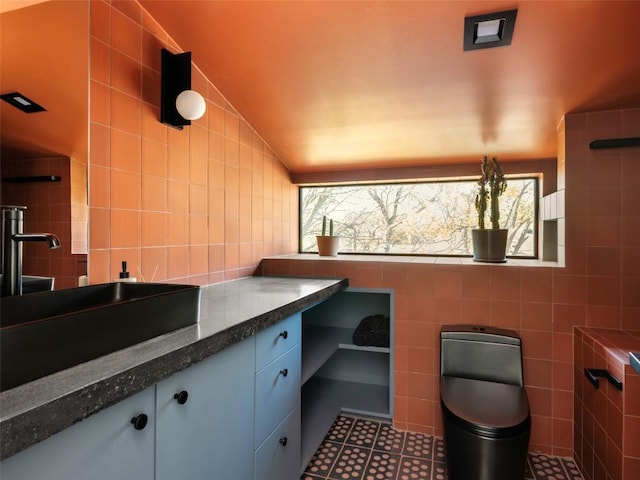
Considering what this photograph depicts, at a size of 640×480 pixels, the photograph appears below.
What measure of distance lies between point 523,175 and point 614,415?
4.89 ft

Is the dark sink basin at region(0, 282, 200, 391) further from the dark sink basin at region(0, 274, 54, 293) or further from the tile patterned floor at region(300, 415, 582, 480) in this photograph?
the tile patterned floor at region(300, 415, 582, 480)

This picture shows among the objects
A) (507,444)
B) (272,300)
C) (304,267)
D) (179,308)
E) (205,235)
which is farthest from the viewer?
(304,267)

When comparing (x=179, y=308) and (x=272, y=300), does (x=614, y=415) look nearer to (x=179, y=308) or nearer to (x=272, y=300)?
(x=272, y=300)

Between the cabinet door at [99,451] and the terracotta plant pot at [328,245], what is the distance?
5.71 feet

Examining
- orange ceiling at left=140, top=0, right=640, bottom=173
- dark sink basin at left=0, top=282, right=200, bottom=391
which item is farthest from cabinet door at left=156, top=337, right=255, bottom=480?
orange ceiling at left=140, top=0, right=640, bottom=173

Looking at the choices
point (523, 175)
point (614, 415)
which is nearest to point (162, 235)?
point (614, 415)

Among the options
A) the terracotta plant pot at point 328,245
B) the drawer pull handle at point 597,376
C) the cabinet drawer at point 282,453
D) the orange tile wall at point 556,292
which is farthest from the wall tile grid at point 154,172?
the drawer pull handle at point 597,376

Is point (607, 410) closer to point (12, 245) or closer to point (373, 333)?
point (373, 333)

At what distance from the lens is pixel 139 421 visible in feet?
2.41

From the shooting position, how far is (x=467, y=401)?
1.52 m

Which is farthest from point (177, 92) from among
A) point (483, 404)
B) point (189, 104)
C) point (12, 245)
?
point (483, 404)

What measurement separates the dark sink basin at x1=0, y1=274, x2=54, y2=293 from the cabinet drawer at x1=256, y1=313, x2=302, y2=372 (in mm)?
651

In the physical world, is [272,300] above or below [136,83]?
below

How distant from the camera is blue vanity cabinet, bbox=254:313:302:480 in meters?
1.22
